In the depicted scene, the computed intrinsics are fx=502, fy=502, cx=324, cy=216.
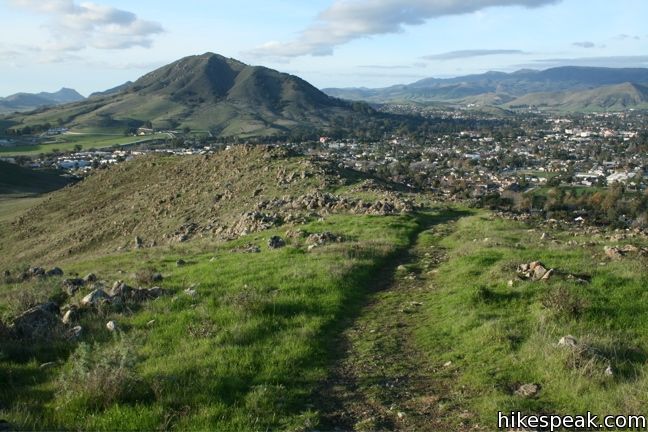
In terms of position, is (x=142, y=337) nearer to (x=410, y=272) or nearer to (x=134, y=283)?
(x=134, y=283)

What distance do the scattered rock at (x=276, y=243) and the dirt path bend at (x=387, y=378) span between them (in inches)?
273

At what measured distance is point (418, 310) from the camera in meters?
12.3

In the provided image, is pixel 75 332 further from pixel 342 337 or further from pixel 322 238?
pixel 322 238

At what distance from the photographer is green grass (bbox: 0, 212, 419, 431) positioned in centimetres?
701

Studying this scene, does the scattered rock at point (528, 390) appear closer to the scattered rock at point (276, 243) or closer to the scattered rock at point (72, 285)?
the scattered rock at point (72, 285)

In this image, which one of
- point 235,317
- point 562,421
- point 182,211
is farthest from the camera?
point 182,211

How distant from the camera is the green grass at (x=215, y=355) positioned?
276 inches

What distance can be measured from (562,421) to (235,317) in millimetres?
6612

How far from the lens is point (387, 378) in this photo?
8.66m

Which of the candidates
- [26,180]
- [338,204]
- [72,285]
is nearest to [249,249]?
[72,285]

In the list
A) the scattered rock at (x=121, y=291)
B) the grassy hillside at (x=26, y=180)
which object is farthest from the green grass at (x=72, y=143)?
the scattered rock at (x=121, y=291)

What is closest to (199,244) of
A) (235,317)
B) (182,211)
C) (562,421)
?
(182,211)

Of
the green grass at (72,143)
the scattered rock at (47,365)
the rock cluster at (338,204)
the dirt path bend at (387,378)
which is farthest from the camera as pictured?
the green grass at (72,143)

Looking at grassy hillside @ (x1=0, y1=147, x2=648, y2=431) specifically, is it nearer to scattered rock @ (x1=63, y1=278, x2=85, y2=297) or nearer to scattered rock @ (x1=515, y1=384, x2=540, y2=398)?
scattered rock @ (x1=515, y1=384, x2=540, y2=398)
